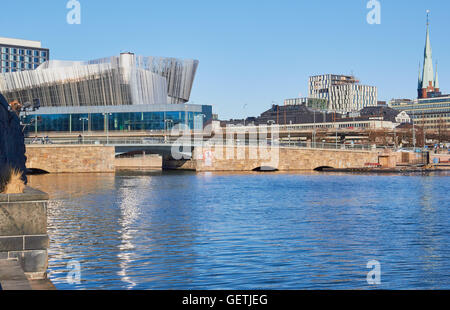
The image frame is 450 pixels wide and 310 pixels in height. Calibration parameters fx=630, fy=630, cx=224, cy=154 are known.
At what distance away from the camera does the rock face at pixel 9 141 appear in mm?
17266

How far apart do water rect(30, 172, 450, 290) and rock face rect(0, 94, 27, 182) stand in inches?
137

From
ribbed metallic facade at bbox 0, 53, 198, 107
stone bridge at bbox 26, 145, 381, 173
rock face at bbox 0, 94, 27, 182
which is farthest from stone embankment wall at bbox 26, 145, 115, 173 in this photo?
rock face at bbox 0, 94, 27, 182

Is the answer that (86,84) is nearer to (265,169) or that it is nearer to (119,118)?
(119,118)

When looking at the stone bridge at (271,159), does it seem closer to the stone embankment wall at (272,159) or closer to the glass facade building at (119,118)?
the stone embankment wall at (272,159)

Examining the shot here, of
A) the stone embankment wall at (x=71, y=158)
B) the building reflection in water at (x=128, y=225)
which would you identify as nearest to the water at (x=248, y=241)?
the building reflection in water at (x=128, y=225)

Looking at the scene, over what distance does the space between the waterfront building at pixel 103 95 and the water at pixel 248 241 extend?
67898 mm

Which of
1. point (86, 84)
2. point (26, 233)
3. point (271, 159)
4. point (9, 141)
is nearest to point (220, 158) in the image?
point (271, 159)

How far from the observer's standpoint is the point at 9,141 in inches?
745

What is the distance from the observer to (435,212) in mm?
36719

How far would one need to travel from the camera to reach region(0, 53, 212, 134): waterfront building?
11488cm

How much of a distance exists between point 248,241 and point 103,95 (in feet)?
339

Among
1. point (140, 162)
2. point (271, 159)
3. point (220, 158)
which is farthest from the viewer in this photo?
point (140, 162)

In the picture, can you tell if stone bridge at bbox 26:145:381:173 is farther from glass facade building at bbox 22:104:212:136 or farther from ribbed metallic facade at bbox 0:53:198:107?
ribbed metallic facade at bbox 0:53:198:107

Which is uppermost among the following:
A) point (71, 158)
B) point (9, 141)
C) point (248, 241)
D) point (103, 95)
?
point (103, 95)
